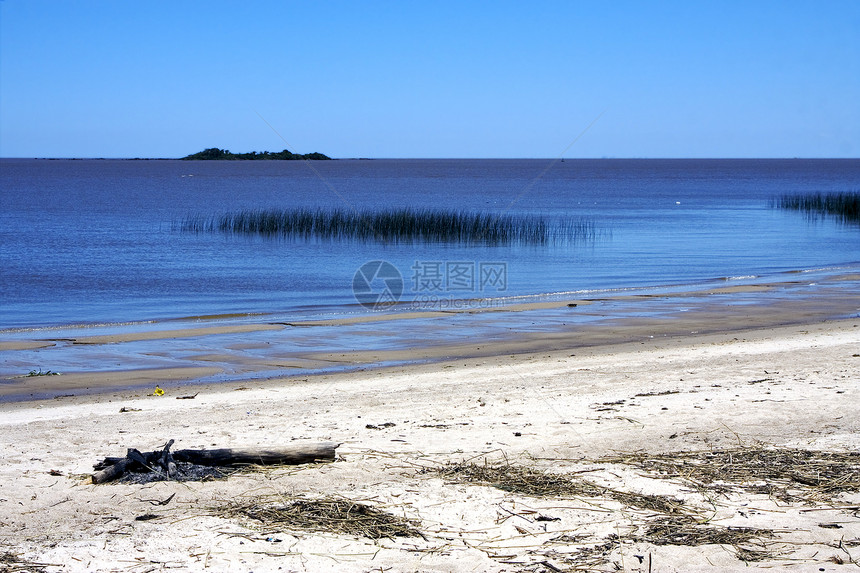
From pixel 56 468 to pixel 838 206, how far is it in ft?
164

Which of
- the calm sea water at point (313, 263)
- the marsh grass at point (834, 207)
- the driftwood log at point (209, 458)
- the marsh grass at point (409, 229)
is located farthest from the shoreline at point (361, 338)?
the marsh grass at point (834, 207)

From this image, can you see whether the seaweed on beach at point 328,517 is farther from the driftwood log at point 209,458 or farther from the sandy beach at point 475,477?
the driftwood log at point 209,458

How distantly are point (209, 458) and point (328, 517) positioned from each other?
1.36 m

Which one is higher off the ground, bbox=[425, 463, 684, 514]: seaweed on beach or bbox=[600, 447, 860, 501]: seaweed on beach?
bbox=[600, 447, 860, 501]: seaweed on beach

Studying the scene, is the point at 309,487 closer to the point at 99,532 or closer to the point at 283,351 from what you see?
the point at 99,532

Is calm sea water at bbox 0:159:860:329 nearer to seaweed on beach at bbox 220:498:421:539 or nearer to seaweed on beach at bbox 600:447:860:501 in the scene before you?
seaweed on beach at bbox 600:447:860:501

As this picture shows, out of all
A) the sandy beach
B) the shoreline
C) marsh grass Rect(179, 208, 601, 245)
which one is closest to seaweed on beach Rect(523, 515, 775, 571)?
the sandy beach

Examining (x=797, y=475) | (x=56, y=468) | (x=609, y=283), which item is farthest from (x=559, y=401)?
(x=609, y=283)

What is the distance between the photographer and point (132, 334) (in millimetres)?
14406

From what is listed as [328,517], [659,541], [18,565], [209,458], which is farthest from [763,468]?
[18,565]

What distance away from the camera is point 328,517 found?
16.4ft

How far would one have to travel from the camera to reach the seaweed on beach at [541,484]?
5242 millimetres

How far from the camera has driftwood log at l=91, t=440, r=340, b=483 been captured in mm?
5703

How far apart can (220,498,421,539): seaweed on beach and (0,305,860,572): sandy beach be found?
1.3 inches
